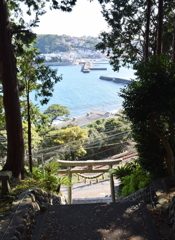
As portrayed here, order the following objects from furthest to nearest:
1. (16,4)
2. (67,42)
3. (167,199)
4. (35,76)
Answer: (67,42) < (16,4) < (35,76) < (167,199)

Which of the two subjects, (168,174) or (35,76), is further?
(35,76)

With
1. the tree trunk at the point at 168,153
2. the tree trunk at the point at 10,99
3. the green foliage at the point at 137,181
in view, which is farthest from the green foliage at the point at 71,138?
the tree trunk at the point at 168,153

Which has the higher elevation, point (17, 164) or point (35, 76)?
point (35, 76)

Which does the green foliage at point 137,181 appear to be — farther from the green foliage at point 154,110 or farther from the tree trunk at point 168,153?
the tree trunk at point 168,153

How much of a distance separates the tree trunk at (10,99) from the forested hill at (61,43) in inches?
1155

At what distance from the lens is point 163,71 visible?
16.5 feet

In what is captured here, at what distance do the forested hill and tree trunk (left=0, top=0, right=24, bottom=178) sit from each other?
96.3 ft

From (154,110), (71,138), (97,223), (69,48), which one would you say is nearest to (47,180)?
(97,223)

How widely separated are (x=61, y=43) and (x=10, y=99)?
118 ft

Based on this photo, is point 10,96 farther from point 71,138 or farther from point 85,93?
point 85,93

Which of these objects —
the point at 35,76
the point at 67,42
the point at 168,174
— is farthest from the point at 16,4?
the point at 67,42

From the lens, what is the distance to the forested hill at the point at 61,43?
37.3 meters

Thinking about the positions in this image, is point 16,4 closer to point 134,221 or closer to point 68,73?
point 134,221

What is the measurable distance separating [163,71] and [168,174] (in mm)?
2282
